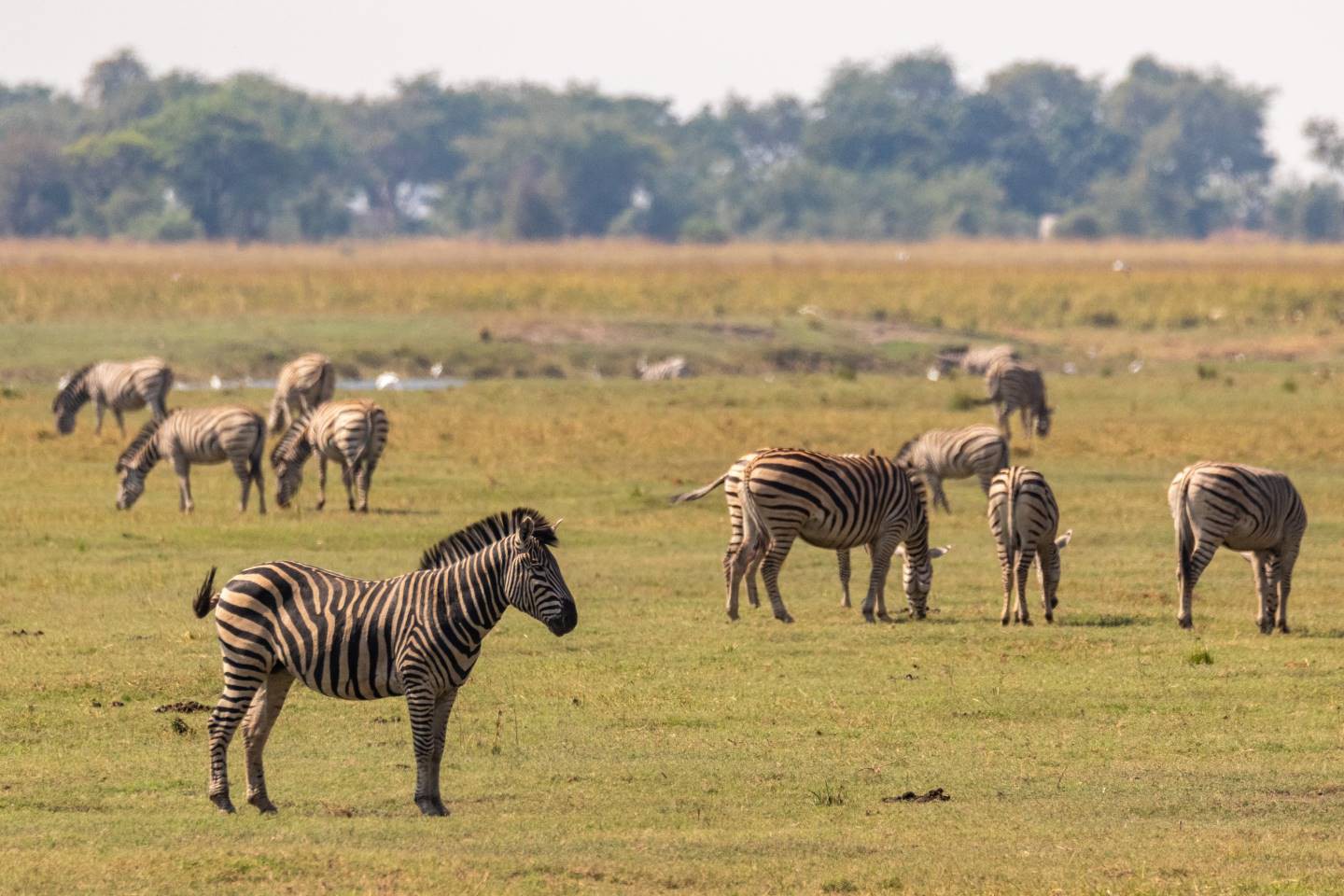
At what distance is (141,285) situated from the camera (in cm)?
5475

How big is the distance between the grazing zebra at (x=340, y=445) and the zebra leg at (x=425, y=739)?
1412cm

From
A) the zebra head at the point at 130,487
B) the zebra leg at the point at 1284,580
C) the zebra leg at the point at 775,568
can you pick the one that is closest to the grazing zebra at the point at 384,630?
the zebra leg at the point at 775,568

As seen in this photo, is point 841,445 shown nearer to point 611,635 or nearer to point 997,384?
point 997,384

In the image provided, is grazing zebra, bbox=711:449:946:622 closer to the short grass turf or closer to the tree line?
the short grass turf

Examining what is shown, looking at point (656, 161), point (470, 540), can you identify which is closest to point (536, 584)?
point (470, 540)

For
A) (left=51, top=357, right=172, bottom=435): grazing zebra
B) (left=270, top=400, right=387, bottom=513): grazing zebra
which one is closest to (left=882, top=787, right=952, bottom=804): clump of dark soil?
(left=270, top=400, right=387, bottom=513): grazing zebra

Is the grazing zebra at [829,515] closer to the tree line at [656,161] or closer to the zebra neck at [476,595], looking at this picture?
the zebra neck at [476,595]

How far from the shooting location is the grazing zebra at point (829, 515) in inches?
716

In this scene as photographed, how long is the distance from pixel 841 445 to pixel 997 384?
314 cm

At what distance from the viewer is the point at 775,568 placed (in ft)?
60.4

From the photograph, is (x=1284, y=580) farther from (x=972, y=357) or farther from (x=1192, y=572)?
(x=972, y=357)

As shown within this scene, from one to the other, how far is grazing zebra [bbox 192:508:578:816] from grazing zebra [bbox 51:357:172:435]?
74.8 feet

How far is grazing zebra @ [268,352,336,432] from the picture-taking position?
32.5 meters

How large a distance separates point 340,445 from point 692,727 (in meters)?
12.3
